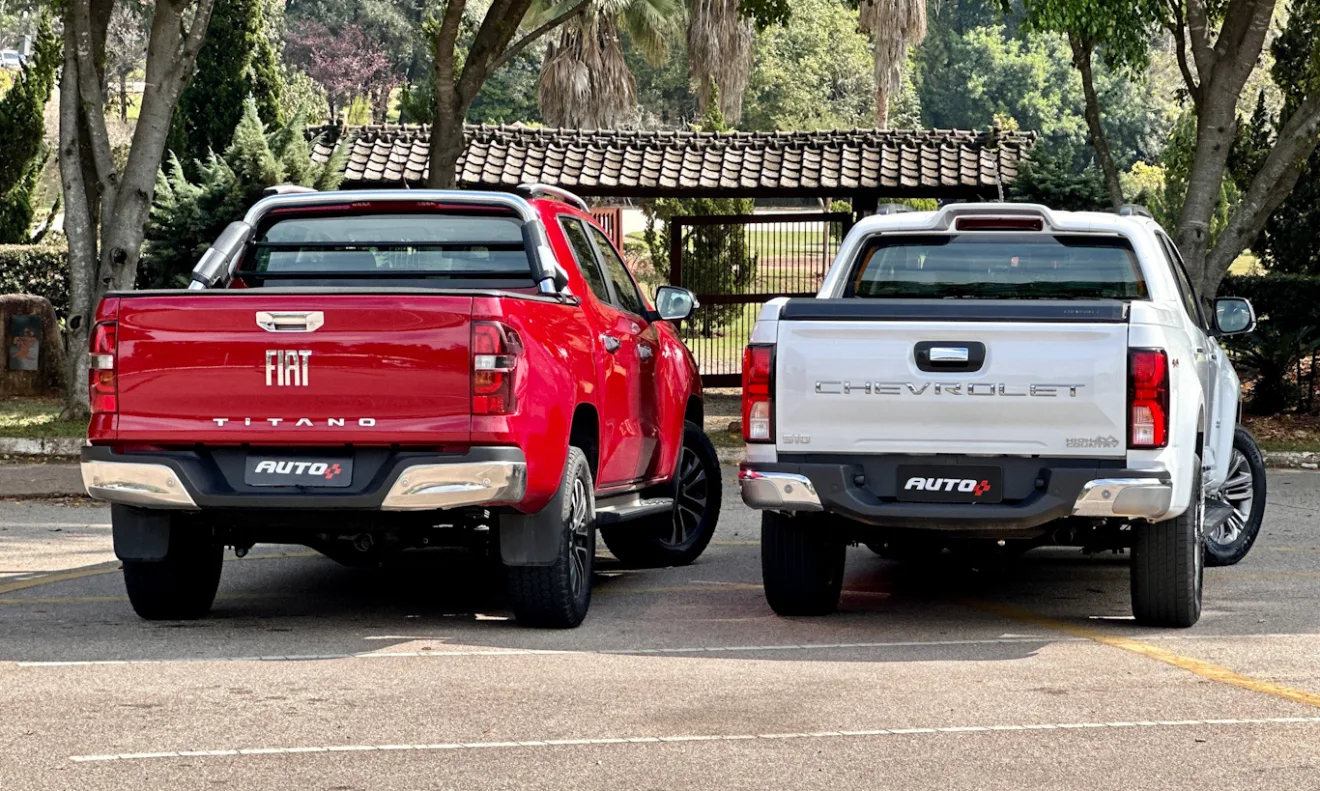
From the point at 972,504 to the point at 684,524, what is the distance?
331cm

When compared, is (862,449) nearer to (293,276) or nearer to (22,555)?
(293,276)

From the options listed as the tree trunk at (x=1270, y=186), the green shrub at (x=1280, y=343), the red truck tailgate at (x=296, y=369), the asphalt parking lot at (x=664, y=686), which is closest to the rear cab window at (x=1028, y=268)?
the asphalt parking lot at (x=664, y=686)

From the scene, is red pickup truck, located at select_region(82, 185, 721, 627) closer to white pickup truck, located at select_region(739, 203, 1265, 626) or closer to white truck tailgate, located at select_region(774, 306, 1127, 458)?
white pickup truck, located at select_region(739, 203, 1265, 626)

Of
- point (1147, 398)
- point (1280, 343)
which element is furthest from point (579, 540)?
point (1280, 343)

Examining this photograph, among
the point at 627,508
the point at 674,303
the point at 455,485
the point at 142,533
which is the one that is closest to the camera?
the point at 455,485

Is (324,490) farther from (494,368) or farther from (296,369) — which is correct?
(494,368)

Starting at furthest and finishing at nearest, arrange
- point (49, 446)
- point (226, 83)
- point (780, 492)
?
point (226, 83)
point (49, 446)
point (780, 492)

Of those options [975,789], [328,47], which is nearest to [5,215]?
[975,789]

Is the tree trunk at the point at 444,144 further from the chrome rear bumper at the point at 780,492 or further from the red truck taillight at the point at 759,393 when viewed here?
the chrome rear bumper at the point at 780,492

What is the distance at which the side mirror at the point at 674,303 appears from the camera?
10.3 m

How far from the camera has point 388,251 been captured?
972cm

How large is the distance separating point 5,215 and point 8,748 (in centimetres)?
2473

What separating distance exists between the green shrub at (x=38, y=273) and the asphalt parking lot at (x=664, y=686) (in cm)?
1645

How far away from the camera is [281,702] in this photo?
6.84 metres
